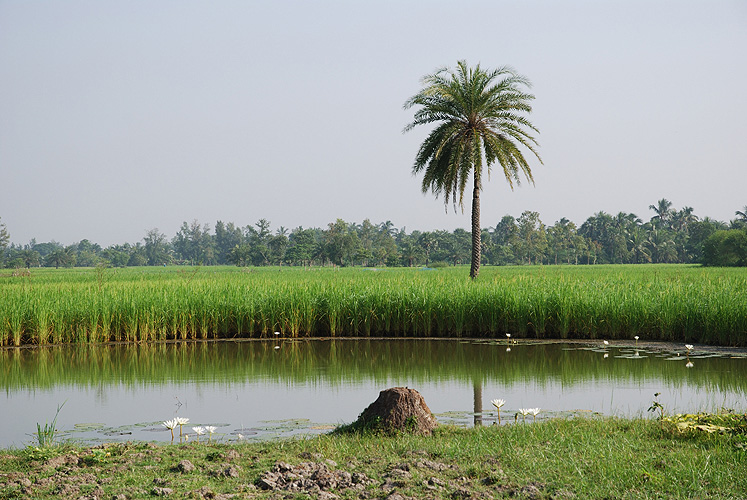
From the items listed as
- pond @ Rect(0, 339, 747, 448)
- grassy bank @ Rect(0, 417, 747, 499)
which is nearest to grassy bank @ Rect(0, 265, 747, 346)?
pond @ Rect(0, 339, 747, 448)

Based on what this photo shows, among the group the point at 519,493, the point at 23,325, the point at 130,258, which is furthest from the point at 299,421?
the point at 130,258

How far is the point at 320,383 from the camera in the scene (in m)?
9.70

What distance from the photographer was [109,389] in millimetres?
9539

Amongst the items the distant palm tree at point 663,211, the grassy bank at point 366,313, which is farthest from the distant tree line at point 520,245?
the grassy bank at point 366,313

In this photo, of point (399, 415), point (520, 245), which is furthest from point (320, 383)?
point (520, 245)

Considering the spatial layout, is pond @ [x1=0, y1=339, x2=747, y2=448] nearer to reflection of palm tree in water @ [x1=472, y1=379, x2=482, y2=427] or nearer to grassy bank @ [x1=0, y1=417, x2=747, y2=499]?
reflection of palm tree in water @ [x1=472, y1=379, x2=482, y2=427]

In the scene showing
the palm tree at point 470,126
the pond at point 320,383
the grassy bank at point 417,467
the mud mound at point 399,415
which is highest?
the palm tree at point 470,126

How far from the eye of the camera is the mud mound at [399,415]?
6.08m

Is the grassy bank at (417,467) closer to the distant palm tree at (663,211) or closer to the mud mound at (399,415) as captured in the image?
the mud mound at (399,415)

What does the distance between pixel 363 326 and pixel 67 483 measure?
11198 mm

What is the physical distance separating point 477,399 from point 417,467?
3.63 meters

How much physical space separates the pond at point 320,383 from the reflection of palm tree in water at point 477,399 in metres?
0.02

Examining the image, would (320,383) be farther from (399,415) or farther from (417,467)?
(417,467)

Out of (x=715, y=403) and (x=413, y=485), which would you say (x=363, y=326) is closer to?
(x=715, y=403)
